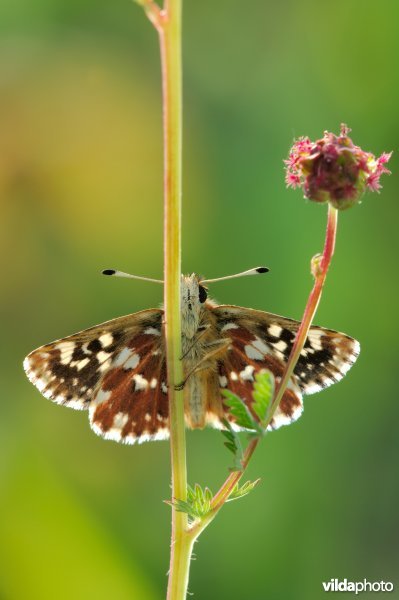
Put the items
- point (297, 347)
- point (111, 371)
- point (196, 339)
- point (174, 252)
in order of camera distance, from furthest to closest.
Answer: point (111, 371), point (196, 339), point (297, 347), point (174, 252)

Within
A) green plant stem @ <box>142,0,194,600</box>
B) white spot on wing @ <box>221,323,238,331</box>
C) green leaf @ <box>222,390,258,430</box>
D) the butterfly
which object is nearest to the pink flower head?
green plant stem @ <box>142,0,194,600</box>

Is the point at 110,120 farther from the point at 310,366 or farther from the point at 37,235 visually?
the point at 310,366

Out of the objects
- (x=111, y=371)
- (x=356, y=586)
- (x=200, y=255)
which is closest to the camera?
(x=111, y=371)

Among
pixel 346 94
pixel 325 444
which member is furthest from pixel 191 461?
pixel 346 94

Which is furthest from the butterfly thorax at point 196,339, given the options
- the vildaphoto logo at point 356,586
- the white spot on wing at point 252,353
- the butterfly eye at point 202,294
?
the vildaphoto logo at point 356,586

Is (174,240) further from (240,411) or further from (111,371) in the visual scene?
(111,371)

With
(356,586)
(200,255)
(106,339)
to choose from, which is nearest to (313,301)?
(106,339)
